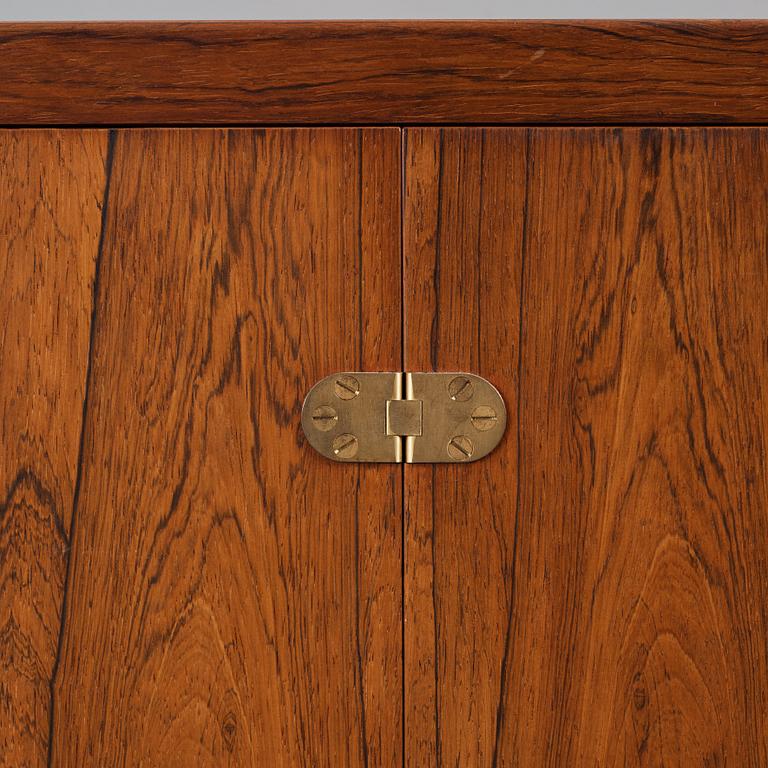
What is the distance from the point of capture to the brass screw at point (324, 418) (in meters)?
0.46

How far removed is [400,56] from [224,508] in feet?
0.83

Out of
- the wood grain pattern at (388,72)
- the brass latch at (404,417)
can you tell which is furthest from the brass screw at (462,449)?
the wood grain pattern at (388,72)

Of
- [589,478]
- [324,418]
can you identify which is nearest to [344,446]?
[324,418]

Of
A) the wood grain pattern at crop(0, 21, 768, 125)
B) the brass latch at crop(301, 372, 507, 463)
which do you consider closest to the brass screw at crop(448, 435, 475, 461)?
the brass latch at crop(301, 372, 507, 463)

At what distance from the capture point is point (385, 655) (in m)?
0.46

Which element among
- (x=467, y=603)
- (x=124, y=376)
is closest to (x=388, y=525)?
(x=467, y=603)

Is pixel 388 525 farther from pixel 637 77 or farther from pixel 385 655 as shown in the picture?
pixel 637 77

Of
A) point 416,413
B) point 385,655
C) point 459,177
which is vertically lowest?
point 385,655

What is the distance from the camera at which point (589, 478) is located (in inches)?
18.1

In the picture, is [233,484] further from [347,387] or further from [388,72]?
[388,72]

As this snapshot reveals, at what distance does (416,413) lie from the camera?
461 millimetres

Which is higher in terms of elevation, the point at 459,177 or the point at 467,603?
A: the point at 459,177

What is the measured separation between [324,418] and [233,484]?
0.06 meters

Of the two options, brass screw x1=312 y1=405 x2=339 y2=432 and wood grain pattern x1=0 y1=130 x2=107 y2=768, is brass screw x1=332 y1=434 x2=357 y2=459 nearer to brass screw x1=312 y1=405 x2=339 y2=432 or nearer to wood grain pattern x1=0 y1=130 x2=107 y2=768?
brass screw x1=312 y1=405 x2=339 y2=432
